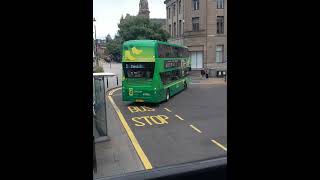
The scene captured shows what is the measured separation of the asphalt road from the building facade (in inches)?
865

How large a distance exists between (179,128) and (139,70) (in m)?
5.69

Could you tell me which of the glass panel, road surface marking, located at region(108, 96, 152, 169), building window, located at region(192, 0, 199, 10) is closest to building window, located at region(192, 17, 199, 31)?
building window, located at region(192, 0, 199, 10)

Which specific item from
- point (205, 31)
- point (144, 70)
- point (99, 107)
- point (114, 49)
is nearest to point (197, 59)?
point (205, 31)

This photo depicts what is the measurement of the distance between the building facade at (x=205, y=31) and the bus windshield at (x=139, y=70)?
25.4m

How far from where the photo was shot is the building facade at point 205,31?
4244cm

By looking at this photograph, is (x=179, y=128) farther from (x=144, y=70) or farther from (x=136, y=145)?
(x=144, y=70)

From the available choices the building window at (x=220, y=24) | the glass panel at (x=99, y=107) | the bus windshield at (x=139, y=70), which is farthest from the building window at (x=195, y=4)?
the glass panel at (x=99, y=107)
